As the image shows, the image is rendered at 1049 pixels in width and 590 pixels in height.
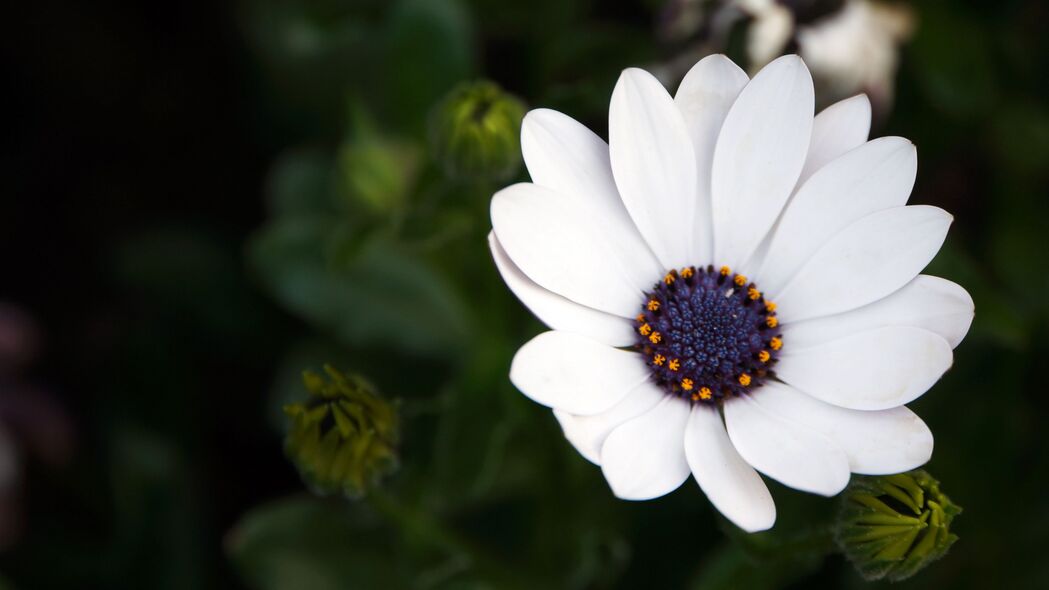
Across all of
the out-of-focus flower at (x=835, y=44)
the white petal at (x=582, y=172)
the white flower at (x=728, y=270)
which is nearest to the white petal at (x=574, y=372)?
the white flower at (x=728, y=270)

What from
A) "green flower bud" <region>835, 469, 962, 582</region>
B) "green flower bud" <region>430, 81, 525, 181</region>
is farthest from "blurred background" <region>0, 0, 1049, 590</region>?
"green flower bud" <region>835, 469, 962, 582</region>

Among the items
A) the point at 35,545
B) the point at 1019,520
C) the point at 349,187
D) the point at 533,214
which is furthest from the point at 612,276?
the point at 35,545

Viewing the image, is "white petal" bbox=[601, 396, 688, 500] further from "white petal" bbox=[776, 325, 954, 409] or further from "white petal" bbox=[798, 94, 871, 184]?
"white petal" bbox=[798, 94, 871, 184]

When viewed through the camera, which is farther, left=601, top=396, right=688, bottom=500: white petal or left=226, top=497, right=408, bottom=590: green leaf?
left=226, top=497, right=408, bottom=590: green leaf

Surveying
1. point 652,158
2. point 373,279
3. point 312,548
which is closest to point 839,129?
point 652,158

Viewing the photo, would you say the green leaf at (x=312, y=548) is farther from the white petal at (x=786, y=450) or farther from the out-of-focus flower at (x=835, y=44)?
the out-of-focus flower at (x=835, y=44)

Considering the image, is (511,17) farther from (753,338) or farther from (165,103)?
(753,338)

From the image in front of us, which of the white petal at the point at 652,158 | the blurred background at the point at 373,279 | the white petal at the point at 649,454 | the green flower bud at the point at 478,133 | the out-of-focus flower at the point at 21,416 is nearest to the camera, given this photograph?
the white petal at the point at 649,454

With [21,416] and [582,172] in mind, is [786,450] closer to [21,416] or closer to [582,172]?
[582,172]

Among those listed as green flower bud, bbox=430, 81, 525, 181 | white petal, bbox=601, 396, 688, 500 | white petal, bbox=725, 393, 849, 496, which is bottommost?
white petal, bbox=725, 393, 849, 496
